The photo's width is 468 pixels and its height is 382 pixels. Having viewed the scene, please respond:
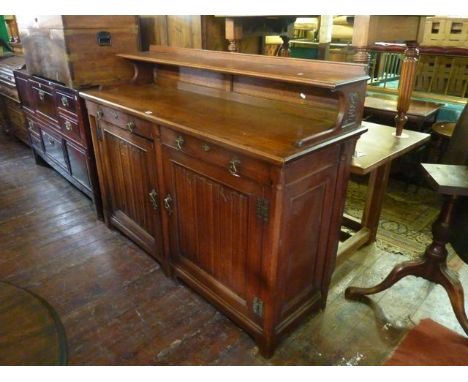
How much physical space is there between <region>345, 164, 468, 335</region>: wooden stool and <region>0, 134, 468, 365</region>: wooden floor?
16 cm

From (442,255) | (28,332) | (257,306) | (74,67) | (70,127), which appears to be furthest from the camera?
(70,127)

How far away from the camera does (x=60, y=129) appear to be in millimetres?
2836

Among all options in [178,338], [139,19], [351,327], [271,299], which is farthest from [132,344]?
[139,19]

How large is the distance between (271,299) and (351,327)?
578mm

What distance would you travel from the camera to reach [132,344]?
1.75m

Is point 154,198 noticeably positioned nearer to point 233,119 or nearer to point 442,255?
point 233,119

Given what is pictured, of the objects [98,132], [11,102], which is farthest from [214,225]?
[11,102]

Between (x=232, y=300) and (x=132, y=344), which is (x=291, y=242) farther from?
(x=132, y=344)

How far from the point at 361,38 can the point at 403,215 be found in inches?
67.6

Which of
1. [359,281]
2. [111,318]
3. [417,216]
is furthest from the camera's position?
[417,216]

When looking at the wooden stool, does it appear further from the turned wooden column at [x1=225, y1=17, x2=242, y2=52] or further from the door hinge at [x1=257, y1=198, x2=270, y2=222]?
the turned wooden column at [x1=225, y1=17, x2=242, y2=52]

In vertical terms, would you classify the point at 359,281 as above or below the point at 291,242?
below

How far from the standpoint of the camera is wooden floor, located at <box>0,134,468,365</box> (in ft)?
5.60

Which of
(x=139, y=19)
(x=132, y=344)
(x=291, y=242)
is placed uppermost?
(x=139, y=19)
